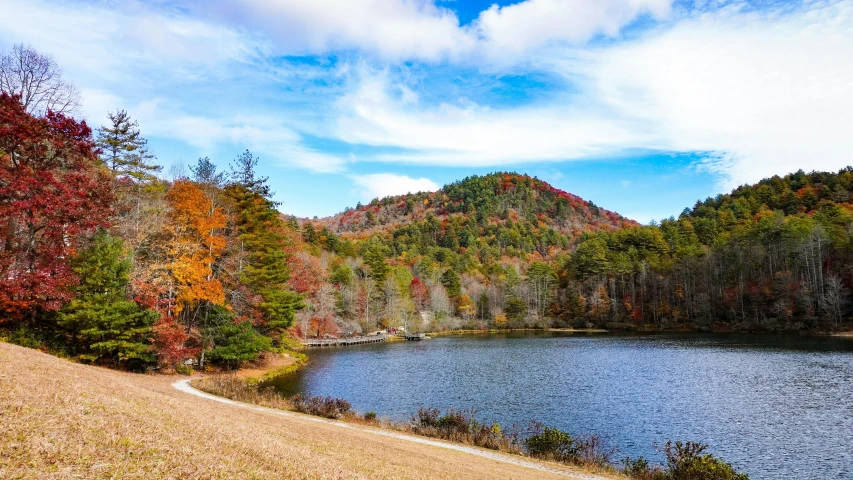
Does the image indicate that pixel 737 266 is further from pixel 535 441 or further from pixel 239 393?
pixel 239 393

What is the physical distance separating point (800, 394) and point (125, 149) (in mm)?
51371

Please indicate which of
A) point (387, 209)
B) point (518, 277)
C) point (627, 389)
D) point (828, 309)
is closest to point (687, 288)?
point (828, 309)

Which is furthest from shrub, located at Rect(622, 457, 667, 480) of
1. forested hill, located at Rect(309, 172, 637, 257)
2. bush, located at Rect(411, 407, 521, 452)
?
forested hill, located at Rect(309, 172, 637, 257)

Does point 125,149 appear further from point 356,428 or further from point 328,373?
point 356,428

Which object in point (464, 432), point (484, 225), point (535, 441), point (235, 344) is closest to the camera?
point (535, 441)

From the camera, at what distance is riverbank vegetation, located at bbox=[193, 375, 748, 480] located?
14.1 metres

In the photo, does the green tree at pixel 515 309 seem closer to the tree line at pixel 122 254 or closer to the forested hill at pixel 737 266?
the forested hill at pixel 737 266

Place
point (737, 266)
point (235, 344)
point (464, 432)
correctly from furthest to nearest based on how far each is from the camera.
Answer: point (737, 266), point (235, 344), point (464, 432)

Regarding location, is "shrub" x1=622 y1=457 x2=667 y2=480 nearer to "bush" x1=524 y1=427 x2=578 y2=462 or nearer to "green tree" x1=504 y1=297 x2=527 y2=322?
"bush" x1=524 y1=427 x2=578 y2=462

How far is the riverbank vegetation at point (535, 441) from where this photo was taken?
1405cm

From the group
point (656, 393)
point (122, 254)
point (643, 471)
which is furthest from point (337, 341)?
point (643, 471)

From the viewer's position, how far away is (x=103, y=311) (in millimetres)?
23766

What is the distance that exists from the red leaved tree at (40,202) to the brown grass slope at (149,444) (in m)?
7.45

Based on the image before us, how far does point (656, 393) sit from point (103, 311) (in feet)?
102
